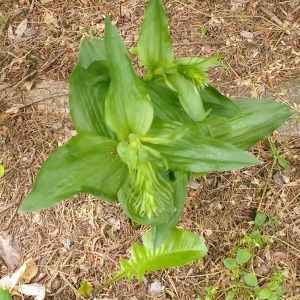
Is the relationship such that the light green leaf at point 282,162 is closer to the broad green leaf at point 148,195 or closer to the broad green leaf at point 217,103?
the broad green leaf at point 217,103

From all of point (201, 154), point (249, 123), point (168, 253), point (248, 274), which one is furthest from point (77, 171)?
point (248, 274)

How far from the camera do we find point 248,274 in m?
1.85

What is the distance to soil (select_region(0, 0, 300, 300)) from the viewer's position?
193cm

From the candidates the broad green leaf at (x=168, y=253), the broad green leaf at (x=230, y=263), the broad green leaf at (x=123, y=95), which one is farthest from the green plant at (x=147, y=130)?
the broad green leaf at (x=230, y=263)

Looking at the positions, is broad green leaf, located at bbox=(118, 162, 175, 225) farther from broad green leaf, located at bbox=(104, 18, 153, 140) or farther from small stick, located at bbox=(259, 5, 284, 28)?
small stick, located at bbox=(259, 5, 284, 28)

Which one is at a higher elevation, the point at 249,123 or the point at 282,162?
the point at 249,123

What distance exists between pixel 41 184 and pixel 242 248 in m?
0.99

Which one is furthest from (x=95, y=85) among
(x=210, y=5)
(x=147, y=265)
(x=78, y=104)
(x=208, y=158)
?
(x=210, y=5)

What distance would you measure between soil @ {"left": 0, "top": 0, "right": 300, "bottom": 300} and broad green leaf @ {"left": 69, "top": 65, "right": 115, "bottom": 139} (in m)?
0.68

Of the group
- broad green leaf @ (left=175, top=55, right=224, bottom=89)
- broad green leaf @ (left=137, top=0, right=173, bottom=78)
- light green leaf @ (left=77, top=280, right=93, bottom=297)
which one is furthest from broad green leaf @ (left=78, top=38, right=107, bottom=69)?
light green leaf @ (left=77, top=280, right=93, bottom=297)

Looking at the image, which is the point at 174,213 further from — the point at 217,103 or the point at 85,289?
the point at 85,289

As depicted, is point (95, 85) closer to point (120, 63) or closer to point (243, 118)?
point (120, 63)

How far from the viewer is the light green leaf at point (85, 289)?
1.87 meters

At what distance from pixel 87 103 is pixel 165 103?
20 cm
